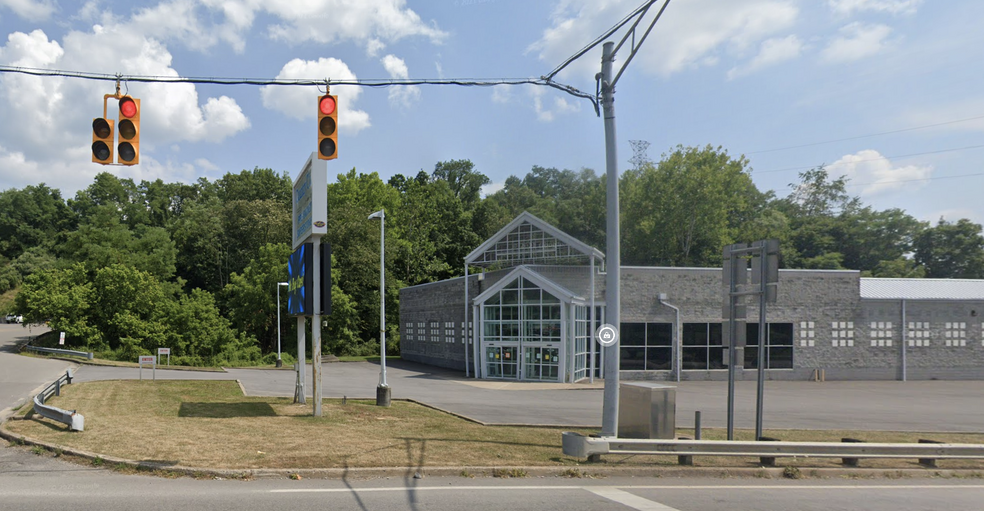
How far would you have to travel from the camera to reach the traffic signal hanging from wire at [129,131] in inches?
381

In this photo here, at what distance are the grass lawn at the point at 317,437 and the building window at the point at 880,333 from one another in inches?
924

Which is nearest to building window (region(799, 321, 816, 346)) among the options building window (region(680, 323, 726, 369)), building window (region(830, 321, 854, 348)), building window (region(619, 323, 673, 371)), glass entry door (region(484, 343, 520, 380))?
building window (region(830, 321, 854, 348))

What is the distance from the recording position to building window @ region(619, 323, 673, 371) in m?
35.5

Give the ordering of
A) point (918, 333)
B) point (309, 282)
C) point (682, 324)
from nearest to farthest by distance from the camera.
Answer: point (309, 282)
point (682, 324)
point (918, 333)

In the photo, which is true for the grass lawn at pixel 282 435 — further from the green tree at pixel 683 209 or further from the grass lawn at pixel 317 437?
the green tree at pixel 683 209

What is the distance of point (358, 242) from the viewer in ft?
210

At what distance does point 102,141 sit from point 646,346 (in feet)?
99.3

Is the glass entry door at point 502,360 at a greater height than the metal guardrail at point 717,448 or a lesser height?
lesser

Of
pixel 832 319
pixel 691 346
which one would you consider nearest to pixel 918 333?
pixel 832 319

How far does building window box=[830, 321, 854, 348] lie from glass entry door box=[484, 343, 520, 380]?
17620 mm

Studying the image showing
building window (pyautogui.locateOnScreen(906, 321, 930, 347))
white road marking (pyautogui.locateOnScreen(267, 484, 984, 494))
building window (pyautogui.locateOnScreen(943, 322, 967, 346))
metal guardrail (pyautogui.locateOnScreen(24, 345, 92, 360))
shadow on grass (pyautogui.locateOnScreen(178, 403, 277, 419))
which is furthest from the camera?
metal guardrail (pyautogui.locateOnScreen(24, 345, 92, 360))

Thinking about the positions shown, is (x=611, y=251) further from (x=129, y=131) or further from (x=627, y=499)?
(x=129, y=131)

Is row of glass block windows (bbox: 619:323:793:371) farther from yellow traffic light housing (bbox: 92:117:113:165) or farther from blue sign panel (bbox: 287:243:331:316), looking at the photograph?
yellow traffic light housing (bbox: 92:117:113:165)

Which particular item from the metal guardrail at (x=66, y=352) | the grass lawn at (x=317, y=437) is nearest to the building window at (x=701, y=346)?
the grass lawn at (x=317, y=437)
